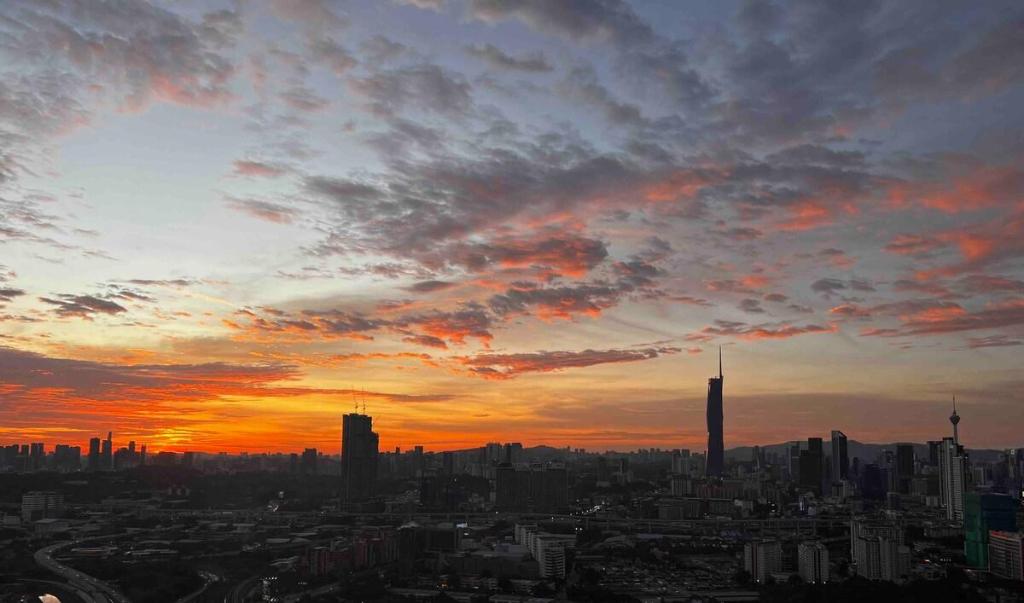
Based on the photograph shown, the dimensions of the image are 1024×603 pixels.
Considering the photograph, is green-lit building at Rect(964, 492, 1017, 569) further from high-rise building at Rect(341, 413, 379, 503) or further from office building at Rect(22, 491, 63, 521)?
office building at Rect(22, 491, 63, 521)

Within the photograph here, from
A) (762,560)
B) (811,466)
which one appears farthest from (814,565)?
(811,466)

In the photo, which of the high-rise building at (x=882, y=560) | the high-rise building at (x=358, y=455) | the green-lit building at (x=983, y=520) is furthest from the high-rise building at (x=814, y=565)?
the high-rise building at (x=358, y=455)

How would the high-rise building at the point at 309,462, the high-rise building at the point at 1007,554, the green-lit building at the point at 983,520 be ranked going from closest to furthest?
the high-rise building at the point at 1007,554
the green-lit building at the point at 983,520
the high-rise building at the point at 309,462

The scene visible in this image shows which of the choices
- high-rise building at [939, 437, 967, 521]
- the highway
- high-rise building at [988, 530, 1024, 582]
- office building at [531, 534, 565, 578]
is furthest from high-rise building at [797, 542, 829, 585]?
high-rise building at [939, 437, 967, 521]

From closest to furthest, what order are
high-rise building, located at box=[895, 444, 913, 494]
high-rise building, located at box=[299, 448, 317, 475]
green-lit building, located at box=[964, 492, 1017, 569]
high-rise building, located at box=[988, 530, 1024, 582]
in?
high-rise building, located at box=[988, 530, 1024, 582] → green-lit building, located at box=[964, 492, 1017, 569] → high-rise building, located at box=[895, 444, 913, 494] → high-rise building, located at box=[299, 448, 317, 475]

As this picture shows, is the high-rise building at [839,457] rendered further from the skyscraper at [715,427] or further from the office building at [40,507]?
the office building at [40,507]

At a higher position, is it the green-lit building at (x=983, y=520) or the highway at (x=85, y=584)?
the green-lit building at (x=983, y=520)

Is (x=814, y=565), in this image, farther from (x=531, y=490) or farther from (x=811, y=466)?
(x=811, y=466)

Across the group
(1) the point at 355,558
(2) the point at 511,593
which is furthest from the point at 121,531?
(2) the point at 511,593
